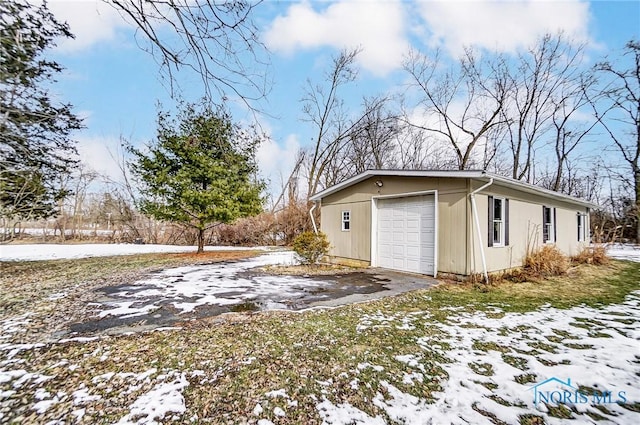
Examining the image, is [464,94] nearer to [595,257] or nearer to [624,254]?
[624,254]

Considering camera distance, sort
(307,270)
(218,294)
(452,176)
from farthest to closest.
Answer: (307,270)
(452,176)
(218,294)

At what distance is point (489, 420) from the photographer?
6.88 ft

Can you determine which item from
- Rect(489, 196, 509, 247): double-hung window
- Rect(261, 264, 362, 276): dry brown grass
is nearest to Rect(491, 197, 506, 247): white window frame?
Rect(489, 196, 509, 247): double-hung window

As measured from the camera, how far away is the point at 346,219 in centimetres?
1005

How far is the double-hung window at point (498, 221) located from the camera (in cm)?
724

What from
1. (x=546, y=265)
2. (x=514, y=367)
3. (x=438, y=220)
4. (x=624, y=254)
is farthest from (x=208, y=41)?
(x=624, y=254)

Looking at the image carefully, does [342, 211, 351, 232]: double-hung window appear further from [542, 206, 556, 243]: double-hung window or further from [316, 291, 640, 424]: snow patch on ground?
[542, 206, 556, 243]: double-hung window

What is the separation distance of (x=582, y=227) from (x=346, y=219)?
38.2 feet

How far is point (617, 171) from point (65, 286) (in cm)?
2971

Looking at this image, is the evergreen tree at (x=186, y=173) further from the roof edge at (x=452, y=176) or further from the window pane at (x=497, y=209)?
the window pane at (x=497, y=209)

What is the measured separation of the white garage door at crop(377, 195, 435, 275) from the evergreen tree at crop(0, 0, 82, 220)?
777 cm

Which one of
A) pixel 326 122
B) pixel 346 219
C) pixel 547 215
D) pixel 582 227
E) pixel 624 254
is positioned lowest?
pixel 624 254

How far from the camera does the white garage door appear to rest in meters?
7.66

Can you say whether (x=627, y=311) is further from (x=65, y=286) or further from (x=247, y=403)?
(x=65, y=286)
